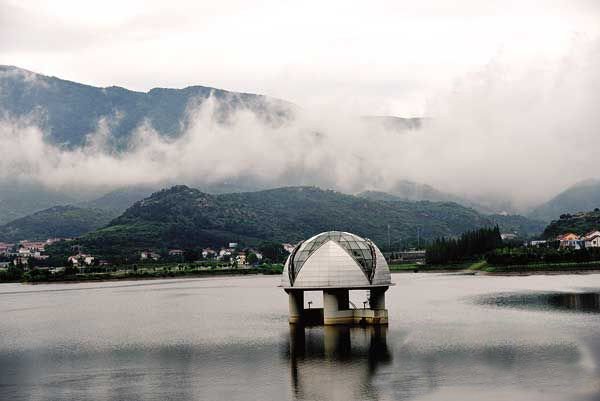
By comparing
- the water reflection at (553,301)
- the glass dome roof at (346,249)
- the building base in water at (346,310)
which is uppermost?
the glass dome roof at (346,249)

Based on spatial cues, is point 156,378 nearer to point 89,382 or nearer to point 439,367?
point 89,382

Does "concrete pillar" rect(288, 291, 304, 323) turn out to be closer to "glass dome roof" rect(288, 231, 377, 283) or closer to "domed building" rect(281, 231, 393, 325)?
"domed building" rect(281, 231, 393, 325)

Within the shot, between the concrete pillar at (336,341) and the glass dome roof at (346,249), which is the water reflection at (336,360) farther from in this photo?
the glass dome roof at (346,249)

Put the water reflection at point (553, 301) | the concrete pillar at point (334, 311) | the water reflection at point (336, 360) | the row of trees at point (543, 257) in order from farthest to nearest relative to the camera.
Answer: the row of trees at point (543, 257), the water reflection at point (553, 301), the concrete pillar at point (334, 311), the water reflection at point (336, 360)

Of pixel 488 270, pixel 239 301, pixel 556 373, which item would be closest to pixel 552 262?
pixel 488 270

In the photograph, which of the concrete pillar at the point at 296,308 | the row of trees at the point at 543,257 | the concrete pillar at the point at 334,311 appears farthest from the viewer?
the row of trees at the point at 543,257

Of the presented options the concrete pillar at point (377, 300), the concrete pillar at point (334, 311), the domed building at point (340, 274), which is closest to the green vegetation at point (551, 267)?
the concrete pillar at point (377, 300)

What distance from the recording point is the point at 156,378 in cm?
4625

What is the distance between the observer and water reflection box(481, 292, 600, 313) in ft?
255

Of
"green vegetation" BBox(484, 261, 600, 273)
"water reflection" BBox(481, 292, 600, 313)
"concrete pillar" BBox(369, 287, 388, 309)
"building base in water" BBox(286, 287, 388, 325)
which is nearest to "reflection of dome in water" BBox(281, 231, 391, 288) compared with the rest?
"building base in water" BBox(286, 287, 388, 325)

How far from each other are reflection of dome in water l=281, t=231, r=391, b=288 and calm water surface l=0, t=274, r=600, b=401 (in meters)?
3.69

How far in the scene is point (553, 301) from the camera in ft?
281

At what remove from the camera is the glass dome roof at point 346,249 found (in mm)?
62219

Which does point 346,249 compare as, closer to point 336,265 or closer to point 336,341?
point 336,265
